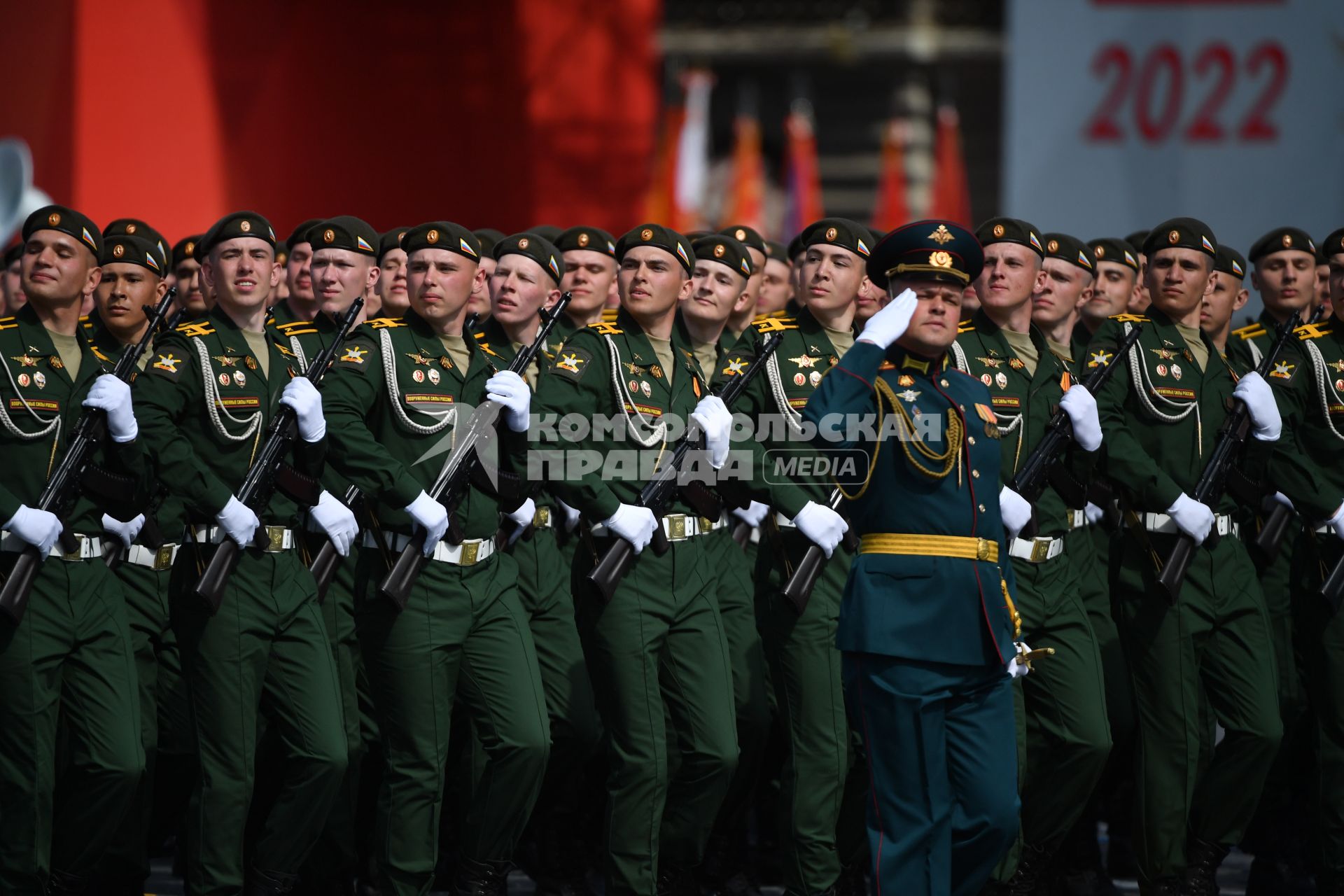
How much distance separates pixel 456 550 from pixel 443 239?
1.03m

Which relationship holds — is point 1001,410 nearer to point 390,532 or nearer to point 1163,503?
point 1163,503

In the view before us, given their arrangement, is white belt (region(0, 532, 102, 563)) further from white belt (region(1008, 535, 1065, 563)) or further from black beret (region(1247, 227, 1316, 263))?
black beret (region(1247, 227, 1316, 263))

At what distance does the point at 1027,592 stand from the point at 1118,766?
119 cm

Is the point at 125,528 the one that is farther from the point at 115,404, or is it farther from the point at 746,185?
the point at 746,185

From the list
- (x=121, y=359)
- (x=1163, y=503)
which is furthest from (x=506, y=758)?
(x=1163, y=503)

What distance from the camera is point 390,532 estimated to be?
6.04m

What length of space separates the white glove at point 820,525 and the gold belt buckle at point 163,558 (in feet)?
6.83

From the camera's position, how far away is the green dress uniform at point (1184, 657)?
641cm

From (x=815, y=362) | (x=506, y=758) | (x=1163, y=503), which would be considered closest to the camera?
(x=506, y=758)

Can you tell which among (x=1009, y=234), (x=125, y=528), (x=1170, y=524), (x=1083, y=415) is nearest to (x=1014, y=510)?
(x=1083, y=415)

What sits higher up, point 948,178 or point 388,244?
point 948,178

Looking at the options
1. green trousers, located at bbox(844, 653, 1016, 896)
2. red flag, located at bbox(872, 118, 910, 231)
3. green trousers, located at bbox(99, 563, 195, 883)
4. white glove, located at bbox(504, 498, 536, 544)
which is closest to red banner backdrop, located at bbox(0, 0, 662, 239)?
red flag, located at bbox(872, 118, 910, 231)

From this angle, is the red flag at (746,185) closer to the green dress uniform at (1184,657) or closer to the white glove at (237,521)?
the green dress uniform at (1184,657)

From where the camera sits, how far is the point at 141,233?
729 cm
